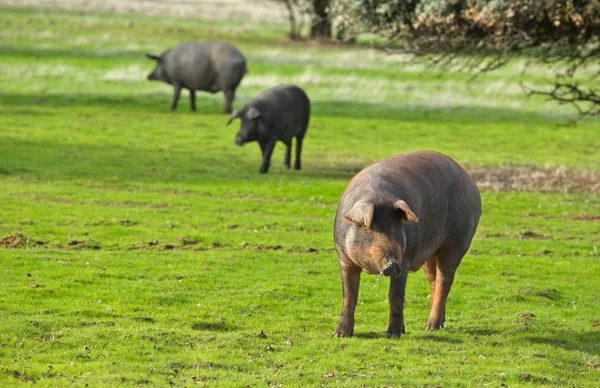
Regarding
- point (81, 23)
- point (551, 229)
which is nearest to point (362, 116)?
point (551, 229)

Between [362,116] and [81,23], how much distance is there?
4175 centimetres

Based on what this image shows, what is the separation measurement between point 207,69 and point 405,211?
33.9 m

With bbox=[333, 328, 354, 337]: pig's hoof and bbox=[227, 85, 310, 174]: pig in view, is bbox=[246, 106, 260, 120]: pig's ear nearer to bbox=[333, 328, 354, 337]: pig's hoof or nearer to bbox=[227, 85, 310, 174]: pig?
bbox=[227, 85, 310, 174]: pig

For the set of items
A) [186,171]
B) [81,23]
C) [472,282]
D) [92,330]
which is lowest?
[81,23]

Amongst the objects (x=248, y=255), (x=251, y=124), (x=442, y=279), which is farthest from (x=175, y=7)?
(x=442, y=279)

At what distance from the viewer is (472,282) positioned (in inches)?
693

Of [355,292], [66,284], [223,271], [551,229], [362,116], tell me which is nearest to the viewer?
[355,292]

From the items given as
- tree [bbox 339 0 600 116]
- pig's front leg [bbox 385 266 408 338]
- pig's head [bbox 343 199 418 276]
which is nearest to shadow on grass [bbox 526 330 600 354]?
pig's front leg [bbox 385 266 408 338]

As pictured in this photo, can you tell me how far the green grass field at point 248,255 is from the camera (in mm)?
11703

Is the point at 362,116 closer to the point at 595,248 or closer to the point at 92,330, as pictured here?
the point at 595,248

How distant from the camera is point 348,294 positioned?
12.6m

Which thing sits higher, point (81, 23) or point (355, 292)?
point (355, 292)

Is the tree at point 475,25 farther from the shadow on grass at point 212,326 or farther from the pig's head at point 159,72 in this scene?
the pig's head at point 159,72

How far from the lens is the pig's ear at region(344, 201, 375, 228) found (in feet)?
37.0
